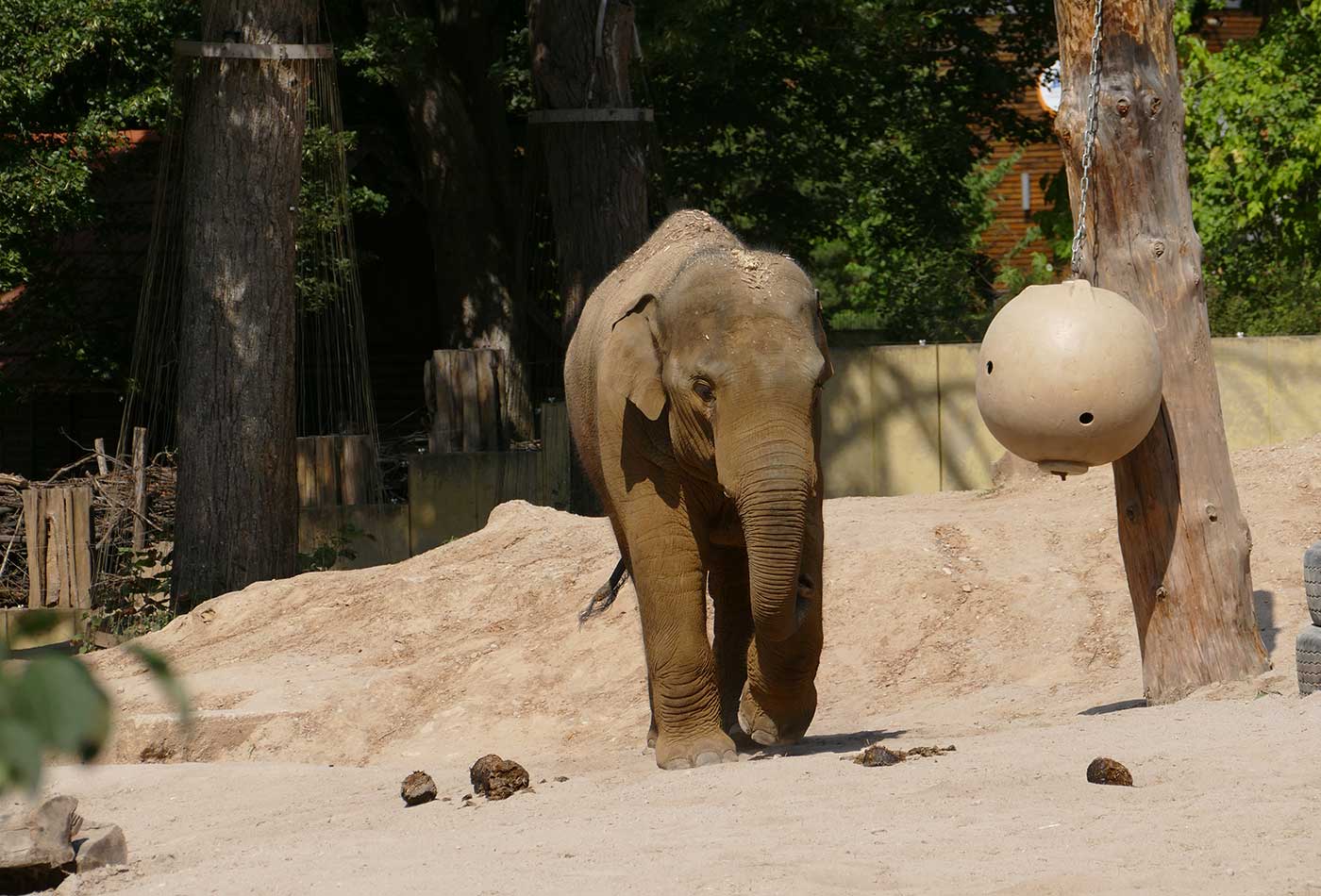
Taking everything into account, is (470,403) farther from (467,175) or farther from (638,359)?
(638,359)

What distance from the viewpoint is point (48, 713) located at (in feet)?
3.81

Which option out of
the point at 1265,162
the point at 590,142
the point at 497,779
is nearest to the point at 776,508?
the point at 497,779

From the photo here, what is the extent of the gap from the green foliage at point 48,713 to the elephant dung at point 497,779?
18.3ft

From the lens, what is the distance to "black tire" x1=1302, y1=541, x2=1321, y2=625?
23.1ft

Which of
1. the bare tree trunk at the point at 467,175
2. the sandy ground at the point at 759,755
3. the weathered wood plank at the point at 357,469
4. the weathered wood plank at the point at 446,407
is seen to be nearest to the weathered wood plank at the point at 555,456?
the weathered wood plank at the point at 446,407

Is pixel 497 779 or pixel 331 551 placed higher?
pixel 331 551

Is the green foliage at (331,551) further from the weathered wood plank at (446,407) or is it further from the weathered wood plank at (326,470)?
the weathered wood plank at (446,407)

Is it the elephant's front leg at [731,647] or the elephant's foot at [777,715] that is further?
the elephant's front leg at [731,647]

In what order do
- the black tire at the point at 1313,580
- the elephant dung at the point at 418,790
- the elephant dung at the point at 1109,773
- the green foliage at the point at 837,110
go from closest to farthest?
the elephant dung at the point at 1109,773 → the elephant dung at the point at 418,790 → the black tire at the point at 1313,580 → the green foliage at the point at 837,110

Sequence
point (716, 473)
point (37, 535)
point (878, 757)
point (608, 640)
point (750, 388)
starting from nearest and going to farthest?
point (878, 757) → point (750, 388) → point (716, 473) → point (608, 640) → point (37, 535)

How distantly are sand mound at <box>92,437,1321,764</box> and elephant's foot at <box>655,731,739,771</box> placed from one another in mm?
1272

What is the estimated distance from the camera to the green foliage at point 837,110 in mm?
19578

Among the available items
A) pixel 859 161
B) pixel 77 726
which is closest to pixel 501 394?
pixel 859 161

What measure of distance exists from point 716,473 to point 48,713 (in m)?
5.83
